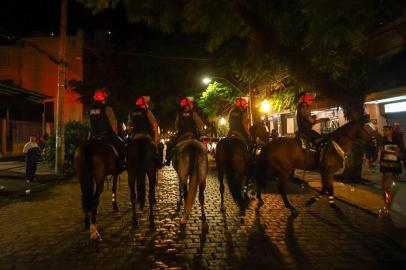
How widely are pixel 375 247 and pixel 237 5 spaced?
938 centimetres

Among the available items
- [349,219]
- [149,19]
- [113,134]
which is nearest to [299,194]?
[349,219]

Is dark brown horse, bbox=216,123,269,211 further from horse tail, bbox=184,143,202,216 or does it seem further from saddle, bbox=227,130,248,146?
horse tail, bbox=184,143,202,216

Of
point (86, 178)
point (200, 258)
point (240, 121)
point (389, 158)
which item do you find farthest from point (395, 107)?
point (86, 178)

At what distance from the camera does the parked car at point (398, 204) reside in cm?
500

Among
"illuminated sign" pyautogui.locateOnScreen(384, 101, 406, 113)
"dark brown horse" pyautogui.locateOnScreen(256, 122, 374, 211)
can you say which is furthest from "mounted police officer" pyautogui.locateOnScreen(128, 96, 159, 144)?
"illuminated sign" pyautogui.locateOnScreen(384, 101, 406, 113)

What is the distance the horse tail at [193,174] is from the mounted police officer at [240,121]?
1.90 meters

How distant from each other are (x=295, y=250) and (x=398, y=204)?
1.81 meters

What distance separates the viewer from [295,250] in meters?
6.25

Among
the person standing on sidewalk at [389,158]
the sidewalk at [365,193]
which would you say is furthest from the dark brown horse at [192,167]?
the person standing on sidewalk at [389,158]

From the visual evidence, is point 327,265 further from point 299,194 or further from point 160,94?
point 160,94

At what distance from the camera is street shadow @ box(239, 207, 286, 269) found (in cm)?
554

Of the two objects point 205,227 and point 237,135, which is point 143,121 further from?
point 205,227

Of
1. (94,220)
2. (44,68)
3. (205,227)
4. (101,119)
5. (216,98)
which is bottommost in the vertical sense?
(205,227)

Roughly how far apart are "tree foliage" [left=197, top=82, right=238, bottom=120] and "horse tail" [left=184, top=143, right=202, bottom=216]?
2268cm
